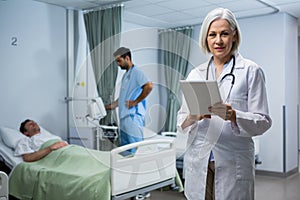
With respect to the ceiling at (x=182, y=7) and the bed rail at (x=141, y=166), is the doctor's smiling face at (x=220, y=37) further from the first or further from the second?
the ceiling at (x=182, y=7)

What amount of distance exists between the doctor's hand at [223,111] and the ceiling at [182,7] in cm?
263

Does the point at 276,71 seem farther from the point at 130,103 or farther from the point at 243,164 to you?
the point at 243,164

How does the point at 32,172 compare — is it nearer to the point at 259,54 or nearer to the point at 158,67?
the point at 158,67

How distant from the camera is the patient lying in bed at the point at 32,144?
9.24 ft

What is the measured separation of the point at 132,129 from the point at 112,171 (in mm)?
293

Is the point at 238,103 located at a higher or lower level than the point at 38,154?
higher

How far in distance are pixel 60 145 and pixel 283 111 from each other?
2.52 metres

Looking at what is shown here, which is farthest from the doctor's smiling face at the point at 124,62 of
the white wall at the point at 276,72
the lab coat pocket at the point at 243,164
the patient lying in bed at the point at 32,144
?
the white wall at the point at 276,72

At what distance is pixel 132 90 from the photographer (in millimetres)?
2031

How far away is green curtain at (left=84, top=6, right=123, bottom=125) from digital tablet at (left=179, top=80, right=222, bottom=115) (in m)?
1.97

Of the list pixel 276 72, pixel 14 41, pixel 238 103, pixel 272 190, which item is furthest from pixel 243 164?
pixel 276 72

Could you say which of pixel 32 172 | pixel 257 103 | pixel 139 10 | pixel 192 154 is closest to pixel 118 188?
pixel 32 172

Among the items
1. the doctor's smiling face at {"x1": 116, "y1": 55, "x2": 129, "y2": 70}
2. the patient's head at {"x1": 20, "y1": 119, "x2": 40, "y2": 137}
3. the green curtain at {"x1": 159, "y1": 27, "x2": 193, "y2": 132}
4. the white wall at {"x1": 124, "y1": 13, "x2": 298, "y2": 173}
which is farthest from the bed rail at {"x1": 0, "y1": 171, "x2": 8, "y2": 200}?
the white wall at {"x1": 124, "y1": 13, "x2": 298, "y2": 173}

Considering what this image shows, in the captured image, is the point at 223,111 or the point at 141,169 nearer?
the point at 223,111
